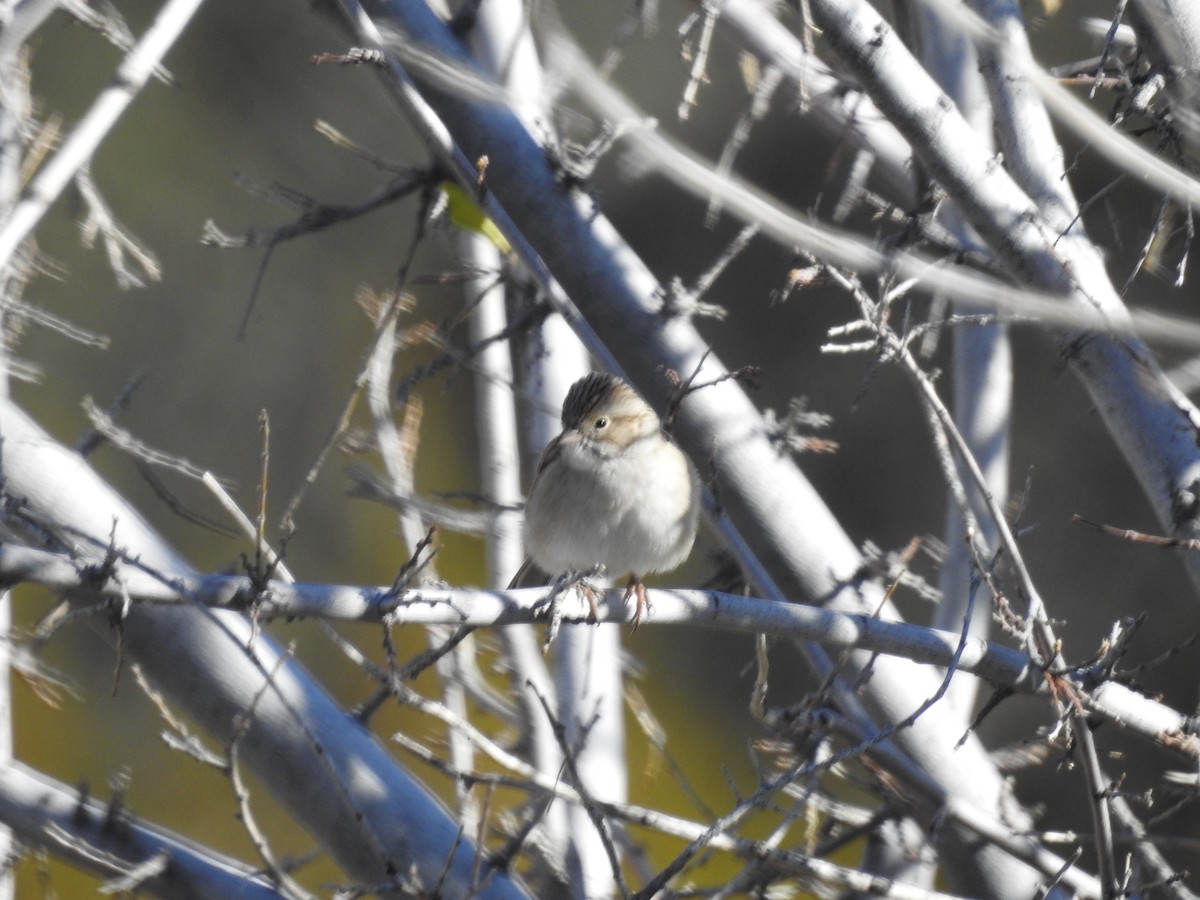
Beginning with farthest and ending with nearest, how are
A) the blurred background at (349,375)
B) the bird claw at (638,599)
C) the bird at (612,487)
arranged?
1. the blurred background at (349,375)
2. the bird at (612,487)
3. the bird claw at (638,599)

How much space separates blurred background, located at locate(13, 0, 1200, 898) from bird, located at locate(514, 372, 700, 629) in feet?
10.5

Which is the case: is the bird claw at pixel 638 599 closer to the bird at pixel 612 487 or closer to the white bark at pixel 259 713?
the bird at pixel 612 487

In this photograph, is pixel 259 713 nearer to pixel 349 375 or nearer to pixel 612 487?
pixel 612 487

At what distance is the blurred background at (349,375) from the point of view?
6.91 meters

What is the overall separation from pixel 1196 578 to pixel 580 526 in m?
1.64

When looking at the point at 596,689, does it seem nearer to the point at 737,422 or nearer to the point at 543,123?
the point at 737,422

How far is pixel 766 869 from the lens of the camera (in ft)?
8.94

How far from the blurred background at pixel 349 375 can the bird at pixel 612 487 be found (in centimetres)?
320

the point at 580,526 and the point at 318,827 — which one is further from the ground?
the point at 580,526

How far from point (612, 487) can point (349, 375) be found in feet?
17.9

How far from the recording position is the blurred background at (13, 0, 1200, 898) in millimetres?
6906

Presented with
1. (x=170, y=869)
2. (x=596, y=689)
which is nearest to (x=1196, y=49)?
(x=596, y=689)

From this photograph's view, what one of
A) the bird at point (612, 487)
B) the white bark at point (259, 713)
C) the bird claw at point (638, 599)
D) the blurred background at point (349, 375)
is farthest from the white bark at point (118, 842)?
the blurred background at point (349, 375)

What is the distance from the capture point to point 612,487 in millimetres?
3730
